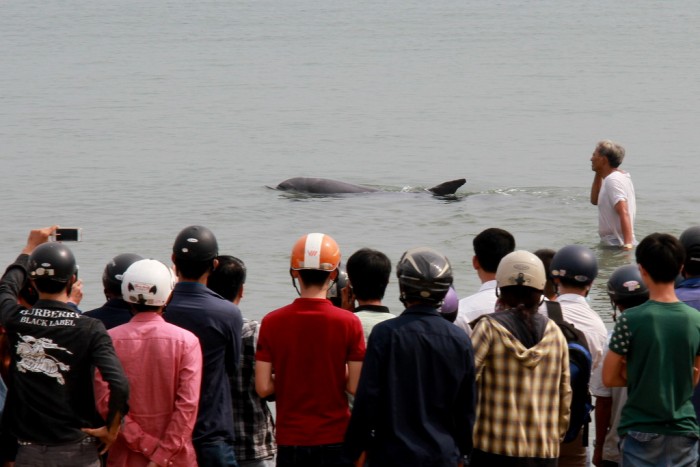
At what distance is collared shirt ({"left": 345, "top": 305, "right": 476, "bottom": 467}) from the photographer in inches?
254

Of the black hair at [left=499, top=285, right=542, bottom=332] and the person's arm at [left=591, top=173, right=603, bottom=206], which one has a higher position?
the black hair at [left=499, top=285, right=542, bottom=332]

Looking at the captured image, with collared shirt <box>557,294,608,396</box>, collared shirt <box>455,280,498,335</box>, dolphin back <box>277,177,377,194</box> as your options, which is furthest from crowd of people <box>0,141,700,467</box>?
dolphin back <box>277,177,377,194</box>

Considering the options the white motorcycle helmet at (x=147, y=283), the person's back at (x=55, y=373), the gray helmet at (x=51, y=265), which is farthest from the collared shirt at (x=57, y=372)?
the white motorcycle helmet at (x=147, y=283)

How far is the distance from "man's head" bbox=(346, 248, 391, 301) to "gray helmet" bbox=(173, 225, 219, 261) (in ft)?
2.99

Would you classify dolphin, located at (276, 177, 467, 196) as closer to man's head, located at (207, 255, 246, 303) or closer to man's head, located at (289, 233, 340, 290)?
man's head, located at (207, 255, 246, 303)

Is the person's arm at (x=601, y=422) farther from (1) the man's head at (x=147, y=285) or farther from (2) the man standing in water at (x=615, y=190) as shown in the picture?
(2) the man standing in water at (x=615, y=190)

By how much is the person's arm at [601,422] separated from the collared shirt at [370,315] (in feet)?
5.12

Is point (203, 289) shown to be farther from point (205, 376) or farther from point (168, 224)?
point (168, 224)

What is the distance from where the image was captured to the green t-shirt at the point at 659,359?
6.88 m

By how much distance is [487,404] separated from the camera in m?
6.84

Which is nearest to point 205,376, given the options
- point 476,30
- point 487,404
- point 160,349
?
point 160,349

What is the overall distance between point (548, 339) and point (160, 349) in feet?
7.29

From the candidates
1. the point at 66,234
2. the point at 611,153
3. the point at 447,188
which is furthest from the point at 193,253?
the point at 447,188

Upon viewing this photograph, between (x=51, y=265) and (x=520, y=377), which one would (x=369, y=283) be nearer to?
(x=520, y=377)
